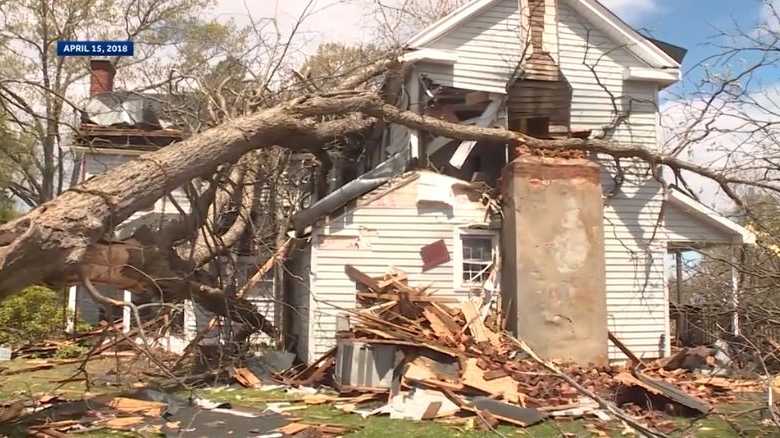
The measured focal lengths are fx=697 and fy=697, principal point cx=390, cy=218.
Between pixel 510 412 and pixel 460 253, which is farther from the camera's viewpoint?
pixel 460 253

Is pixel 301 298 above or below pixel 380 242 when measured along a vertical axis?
below

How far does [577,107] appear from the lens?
1370cm

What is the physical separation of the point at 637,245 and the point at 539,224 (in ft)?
9.27

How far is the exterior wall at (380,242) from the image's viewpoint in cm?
1205

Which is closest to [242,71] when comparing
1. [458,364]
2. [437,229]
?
[437,229]

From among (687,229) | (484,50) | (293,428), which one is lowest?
(293,428)

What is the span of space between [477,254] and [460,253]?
1.25 ft

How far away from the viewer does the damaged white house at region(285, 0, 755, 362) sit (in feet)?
38.7

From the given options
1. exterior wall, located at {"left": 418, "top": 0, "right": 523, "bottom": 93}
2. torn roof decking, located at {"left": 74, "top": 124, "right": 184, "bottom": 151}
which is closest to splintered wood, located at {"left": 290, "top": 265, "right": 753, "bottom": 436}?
exterior wall, located at {"left": 418, "top": 0, "right": 523, "bottom": 93}

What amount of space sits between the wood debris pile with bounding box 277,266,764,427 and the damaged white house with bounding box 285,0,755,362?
2.09 ft

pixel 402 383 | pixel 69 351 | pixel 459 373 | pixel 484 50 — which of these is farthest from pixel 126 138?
pixel 459 373

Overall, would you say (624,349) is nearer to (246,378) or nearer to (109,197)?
(246,378)

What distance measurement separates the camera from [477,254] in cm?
1257

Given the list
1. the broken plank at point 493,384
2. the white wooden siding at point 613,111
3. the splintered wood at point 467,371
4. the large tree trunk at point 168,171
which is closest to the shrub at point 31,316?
the splintered wood at point 467,371
